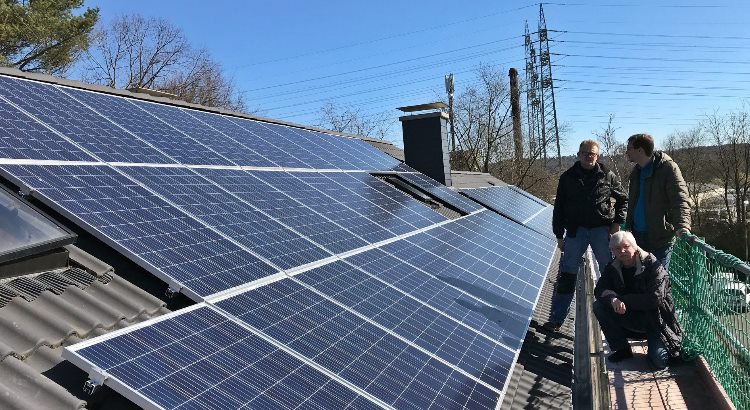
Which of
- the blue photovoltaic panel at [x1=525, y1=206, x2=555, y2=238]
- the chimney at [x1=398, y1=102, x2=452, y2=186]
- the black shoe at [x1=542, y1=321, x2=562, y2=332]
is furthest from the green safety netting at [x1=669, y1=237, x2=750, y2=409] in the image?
the chimney at [x1=398, y1=102, x2=452, y2=186]

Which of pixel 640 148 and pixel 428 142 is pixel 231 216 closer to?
pixel 640 148

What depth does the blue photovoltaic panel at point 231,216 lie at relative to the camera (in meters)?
4.77

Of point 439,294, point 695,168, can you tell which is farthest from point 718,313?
point 695,168

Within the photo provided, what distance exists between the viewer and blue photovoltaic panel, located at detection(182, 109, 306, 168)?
8.24 metres

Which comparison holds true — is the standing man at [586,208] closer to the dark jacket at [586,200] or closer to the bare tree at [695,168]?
the dark jacket at [586,200]

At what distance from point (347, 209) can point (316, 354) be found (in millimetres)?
3588

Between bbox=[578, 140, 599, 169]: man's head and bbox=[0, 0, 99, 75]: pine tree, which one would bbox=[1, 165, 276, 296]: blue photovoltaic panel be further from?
bbox=[0, 0, 99, 75]: pine tree

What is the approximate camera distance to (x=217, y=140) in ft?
25.6

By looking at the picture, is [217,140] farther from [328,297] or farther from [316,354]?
[316,354]

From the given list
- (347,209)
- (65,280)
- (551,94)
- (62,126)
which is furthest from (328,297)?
(551,94)

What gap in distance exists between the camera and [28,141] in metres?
4.78

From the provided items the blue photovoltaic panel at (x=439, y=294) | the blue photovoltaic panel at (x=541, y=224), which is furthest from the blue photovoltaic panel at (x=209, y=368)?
the blue photovoltaic panel at (x=541, y=224)

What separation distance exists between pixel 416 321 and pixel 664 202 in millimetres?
4250

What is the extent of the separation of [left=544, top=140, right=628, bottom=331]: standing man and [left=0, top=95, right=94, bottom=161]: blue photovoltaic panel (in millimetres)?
5575
